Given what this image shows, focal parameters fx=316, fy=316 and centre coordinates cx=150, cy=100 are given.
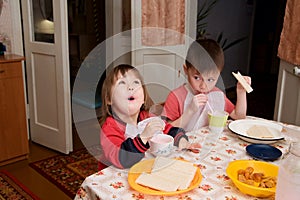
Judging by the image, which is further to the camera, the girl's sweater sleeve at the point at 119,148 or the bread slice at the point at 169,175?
the girl's sweater sleeve at the point at 119,148

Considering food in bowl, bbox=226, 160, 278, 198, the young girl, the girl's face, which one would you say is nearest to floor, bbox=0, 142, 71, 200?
the young girl

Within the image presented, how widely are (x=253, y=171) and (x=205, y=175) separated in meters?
0.14

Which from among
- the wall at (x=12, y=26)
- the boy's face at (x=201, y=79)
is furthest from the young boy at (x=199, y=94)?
the wall at (x=12, y=26)

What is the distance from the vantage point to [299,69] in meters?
2.10

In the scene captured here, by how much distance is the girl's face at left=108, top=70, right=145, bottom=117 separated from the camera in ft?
3.27

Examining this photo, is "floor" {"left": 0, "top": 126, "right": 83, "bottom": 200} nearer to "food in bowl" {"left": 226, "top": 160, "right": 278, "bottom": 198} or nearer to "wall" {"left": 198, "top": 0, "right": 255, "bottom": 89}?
"food in bowl" {"left": 226, "top": 160, "right": 278, "bottom": 198}

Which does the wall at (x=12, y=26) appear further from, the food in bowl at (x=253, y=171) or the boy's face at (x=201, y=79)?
the food in bowl at (x=253, y=171)

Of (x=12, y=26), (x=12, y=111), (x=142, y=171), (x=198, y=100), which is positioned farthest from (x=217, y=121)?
(x=12, y=26)

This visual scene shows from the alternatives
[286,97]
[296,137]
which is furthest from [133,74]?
[286,97]

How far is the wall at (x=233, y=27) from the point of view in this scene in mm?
4664

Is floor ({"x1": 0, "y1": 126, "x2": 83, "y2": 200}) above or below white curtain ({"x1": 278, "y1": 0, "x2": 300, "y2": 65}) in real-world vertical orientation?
below

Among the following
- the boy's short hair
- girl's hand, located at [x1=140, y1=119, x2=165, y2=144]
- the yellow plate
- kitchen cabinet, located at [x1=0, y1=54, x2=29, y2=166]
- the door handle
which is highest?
the boy's short hair

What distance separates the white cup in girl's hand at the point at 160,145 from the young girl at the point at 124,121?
0.03 metres

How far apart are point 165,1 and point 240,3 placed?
8.58 feet
